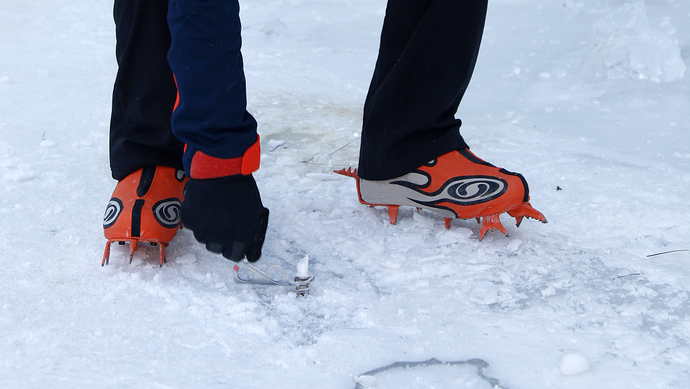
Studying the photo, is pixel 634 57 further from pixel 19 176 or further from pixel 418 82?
pixel 19 176

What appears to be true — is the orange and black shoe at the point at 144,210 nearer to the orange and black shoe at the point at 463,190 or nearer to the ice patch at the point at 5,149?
the orange and black shoe at the point at 463,190

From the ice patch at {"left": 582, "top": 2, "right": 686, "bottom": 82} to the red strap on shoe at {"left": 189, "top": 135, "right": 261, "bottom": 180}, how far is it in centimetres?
196

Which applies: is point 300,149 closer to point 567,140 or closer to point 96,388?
point 567,140

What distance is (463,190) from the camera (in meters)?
1.19

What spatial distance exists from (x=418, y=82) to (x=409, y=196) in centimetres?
26

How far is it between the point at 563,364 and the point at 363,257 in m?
0.45

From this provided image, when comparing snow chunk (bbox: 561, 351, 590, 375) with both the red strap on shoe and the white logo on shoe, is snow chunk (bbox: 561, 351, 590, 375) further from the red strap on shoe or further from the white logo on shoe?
the white logo on shoe

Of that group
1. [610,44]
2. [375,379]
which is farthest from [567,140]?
[375,379]

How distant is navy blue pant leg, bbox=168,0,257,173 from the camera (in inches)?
32.8

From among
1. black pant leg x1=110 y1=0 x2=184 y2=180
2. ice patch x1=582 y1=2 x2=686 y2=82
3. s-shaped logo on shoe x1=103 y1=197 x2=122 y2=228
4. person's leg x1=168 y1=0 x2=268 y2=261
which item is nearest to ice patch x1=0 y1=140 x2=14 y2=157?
black pant leg x1=110 y1=0 x2=184 y2=180

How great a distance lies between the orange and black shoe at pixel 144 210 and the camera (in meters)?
1.06

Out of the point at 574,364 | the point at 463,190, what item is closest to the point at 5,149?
the point at 463,190

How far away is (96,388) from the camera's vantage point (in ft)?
2.52

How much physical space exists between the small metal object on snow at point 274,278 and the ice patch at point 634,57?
6.28 feet
